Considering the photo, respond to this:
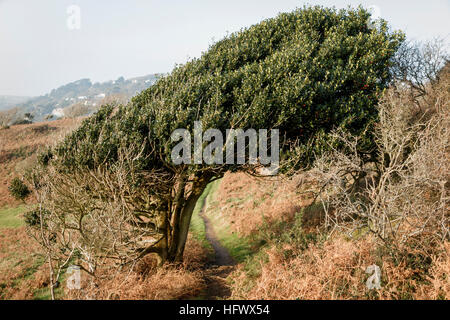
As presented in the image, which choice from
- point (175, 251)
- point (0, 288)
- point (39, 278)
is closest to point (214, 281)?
point (175, 251)

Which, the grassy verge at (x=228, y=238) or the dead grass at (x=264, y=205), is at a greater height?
the dead grass at (x=264, y=205)

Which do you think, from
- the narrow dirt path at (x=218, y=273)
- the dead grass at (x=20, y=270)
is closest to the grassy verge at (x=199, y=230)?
the narrow dirt path at (x=218, y=273)

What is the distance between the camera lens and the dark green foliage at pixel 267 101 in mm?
12586

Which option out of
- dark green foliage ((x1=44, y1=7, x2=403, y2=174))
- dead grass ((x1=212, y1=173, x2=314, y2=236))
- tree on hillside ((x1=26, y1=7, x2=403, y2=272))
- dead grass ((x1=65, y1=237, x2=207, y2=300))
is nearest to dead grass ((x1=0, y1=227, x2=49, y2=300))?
dead grass ((x1=65, y1=237, x2=207, y2=300))

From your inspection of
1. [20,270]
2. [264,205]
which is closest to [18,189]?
[20,270]

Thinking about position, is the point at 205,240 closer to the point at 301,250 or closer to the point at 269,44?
the point at 301,250

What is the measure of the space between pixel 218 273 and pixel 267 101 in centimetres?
1060

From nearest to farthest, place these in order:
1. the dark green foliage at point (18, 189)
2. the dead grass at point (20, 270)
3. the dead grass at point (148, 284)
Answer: the dead grass at point (148, 284)
the dead grass at point (20, 270)
the dark green foliage at point (18, 189)

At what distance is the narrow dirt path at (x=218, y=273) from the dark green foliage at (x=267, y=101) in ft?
23.5

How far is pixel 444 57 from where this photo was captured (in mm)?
20625

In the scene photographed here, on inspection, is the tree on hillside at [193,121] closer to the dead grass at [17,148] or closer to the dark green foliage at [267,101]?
the dark green foliage at [267,101]

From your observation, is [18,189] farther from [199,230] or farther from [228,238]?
[228,238]
